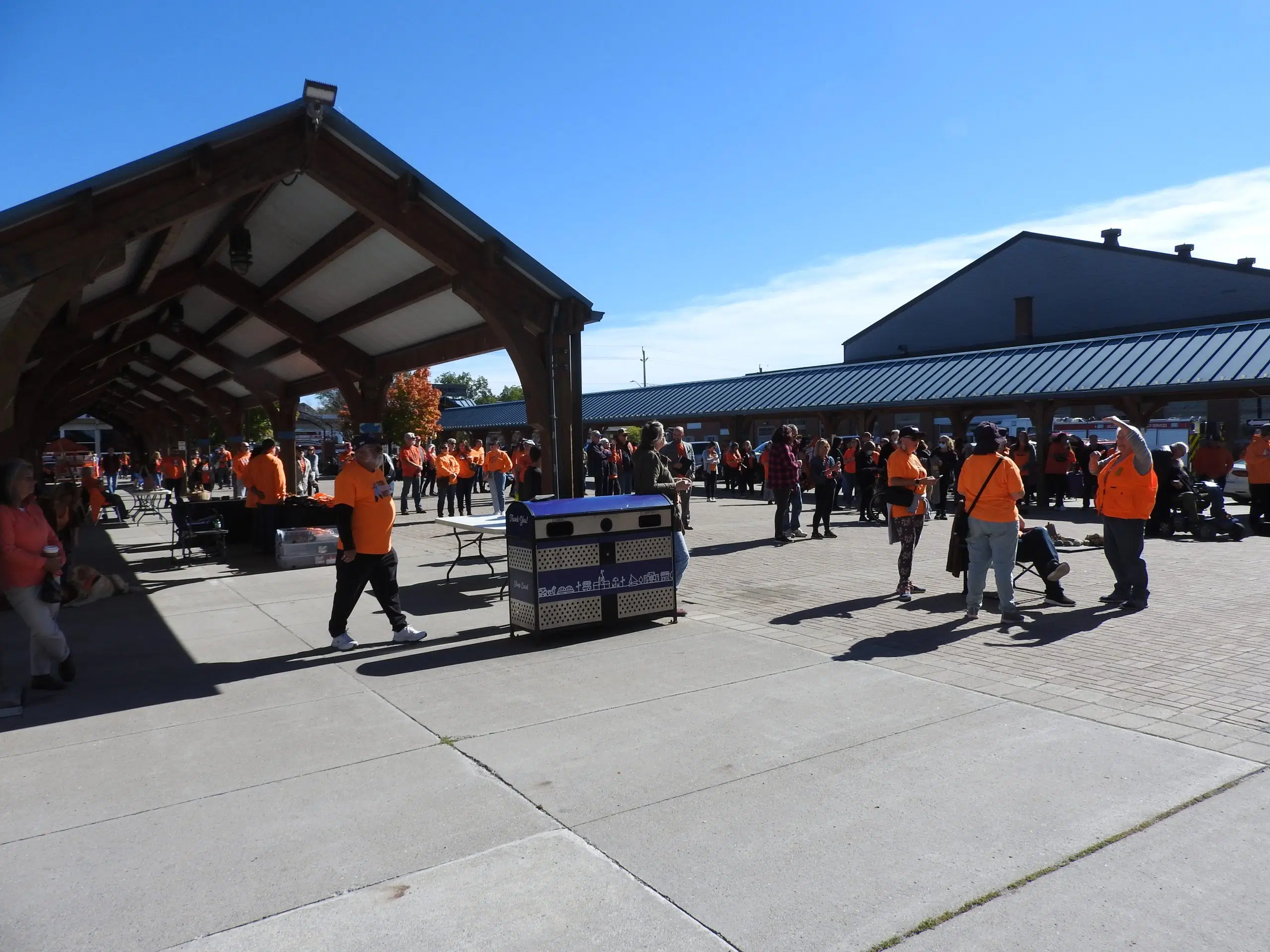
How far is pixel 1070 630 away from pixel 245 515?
13.1 metres

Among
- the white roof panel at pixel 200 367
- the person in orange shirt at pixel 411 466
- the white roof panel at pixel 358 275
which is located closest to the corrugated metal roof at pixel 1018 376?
the white roof panel at pixel 358 275

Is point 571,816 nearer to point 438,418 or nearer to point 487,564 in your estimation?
point 487,564

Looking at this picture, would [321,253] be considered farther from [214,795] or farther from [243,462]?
[214,795]

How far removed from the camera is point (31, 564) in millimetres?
6125

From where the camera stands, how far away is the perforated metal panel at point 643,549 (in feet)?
26.2

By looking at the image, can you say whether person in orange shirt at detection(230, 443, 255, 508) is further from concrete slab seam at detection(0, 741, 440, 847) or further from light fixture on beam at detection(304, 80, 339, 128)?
concrete slab seam at detection(0, 741, 440, 847)

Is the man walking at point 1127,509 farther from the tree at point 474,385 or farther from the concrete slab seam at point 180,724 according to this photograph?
the tree at point 474,385

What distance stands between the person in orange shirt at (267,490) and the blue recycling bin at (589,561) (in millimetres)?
6987

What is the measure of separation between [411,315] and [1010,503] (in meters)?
8.82

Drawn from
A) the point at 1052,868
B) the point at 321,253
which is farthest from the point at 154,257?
the point at 1052,868

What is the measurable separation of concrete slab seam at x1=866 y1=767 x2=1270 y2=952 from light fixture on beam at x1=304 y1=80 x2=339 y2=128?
8274 millimetres

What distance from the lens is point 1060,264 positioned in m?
40.8

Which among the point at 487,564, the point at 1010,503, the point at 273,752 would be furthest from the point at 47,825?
the point at 487,564

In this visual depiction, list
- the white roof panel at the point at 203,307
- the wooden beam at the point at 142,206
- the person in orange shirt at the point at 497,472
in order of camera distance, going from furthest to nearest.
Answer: the person in orange shirt at the point at 497,472, the white roof panel at the point at 203,307, the wooden beam at the point at 142,206
